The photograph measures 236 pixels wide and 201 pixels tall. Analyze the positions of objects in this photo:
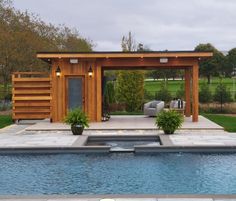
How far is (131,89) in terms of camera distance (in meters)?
27.0

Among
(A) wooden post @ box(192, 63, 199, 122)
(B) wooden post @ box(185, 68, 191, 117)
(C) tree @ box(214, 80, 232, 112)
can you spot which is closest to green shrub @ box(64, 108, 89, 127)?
(A) wooden post @ box(192, 63, 199, 122)

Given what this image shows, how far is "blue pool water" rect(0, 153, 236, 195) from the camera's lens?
8273 mm

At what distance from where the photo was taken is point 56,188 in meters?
8.40

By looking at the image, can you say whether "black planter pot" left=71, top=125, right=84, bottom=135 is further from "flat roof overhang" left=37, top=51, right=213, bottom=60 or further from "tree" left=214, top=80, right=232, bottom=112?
"tree" left=214, top=80, right=232, bottom=112

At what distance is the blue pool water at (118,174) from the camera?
827cm

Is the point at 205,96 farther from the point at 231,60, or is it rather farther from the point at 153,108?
the point at 231,60

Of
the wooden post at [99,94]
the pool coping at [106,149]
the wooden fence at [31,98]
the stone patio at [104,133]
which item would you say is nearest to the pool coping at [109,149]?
the pool coping at [106,149]

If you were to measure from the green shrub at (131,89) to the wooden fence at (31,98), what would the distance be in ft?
24.5

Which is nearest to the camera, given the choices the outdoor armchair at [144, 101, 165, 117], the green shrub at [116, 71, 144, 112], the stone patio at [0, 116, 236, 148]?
the stone patio at [0, 116, 236, 148]

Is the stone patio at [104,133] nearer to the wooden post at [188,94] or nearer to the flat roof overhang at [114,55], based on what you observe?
the flat roof overhang at [114,55]

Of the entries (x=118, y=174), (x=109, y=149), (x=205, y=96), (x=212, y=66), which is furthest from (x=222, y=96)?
(x=212, y=66)

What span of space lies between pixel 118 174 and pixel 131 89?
689 inches

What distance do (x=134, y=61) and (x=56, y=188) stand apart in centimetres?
1196

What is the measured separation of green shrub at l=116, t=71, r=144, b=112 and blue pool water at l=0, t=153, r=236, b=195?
15.0 metres
